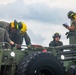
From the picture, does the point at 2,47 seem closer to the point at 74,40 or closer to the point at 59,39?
the point at 74,40

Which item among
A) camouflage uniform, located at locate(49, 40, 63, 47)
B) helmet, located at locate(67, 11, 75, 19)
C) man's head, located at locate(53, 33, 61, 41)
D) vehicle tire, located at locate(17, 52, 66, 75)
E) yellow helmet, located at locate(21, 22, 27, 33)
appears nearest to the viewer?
vehicle tire, located at locate(17, 52, 66, 75)

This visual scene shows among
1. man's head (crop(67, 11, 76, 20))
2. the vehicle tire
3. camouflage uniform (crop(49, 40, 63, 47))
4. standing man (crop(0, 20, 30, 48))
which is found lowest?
the vehicle tire

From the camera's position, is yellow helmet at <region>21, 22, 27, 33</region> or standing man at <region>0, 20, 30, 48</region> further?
yellow helmet at <region>21, 22, 27, 33</region>

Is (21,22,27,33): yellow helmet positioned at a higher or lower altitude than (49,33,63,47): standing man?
higher

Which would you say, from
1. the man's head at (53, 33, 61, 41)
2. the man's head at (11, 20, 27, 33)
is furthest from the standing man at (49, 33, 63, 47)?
the man's head at (11, 20, 27, 33)

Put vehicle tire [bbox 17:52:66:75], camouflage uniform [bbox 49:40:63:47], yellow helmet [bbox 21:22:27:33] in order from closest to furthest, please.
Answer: vehicle tire [bbox 17:52:66:75] → yellow helmet [bbox 21:22:27:33] → camouflage uniform [bbox 49:40:63:47]

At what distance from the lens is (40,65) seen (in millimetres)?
8234

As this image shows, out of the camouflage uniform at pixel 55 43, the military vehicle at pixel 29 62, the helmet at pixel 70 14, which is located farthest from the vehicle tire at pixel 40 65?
the camouflage uniform at pixel 55 43

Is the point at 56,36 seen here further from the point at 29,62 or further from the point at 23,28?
the point at 29,62

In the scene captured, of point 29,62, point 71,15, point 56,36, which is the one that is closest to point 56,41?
point 56,36

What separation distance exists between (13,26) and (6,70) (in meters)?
2.98

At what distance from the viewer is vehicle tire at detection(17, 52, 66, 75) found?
795 centimetres

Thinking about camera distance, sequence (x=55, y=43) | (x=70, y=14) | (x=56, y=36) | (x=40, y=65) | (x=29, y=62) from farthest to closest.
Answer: (x=56, y=36) → (x=55, y=43) → (x=70, y=14) → (x=40, y=65) → (x=29, y=62)

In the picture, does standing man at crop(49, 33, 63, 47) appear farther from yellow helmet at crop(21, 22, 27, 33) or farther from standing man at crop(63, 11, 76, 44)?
yellow helmet at crop(21, 22, 27, 33)
